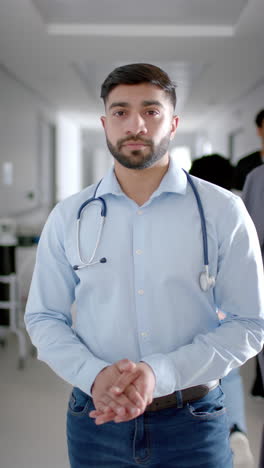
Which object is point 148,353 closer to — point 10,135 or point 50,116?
point 10,135

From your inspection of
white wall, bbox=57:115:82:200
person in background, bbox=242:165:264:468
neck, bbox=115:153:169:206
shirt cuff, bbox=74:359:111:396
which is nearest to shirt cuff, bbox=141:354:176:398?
shirt cuff, bbox=74:359:111:396

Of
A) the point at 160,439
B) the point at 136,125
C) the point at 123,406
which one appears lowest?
the point at 160,439

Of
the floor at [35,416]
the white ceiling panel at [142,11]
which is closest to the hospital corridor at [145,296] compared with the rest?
the floor at [35,416]

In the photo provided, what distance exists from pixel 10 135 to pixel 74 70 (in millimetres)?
1182

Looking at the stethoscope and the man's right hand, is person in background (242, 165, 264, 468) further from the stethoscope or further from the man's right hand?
the man's right hand

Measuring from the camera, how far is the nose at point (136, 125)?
951mm

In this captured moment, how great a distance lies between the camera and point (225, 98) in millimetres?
7324

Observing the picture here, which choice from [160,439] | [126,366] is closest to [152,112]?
[126,366]

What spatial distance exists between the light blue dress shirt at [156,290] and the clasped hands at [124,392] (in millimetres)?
39

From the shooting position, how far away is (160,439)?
0.93 meters

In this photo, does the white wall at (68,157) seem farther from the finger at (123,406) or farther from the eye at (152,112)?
the finger at (123,406)

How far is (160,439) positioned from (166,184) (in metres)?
0.57

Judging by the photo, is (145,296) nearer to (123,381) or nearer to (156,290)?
(156,290)

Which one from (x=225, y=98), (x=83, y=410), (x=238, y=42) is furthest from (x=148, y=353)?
(x=225, y=98)
